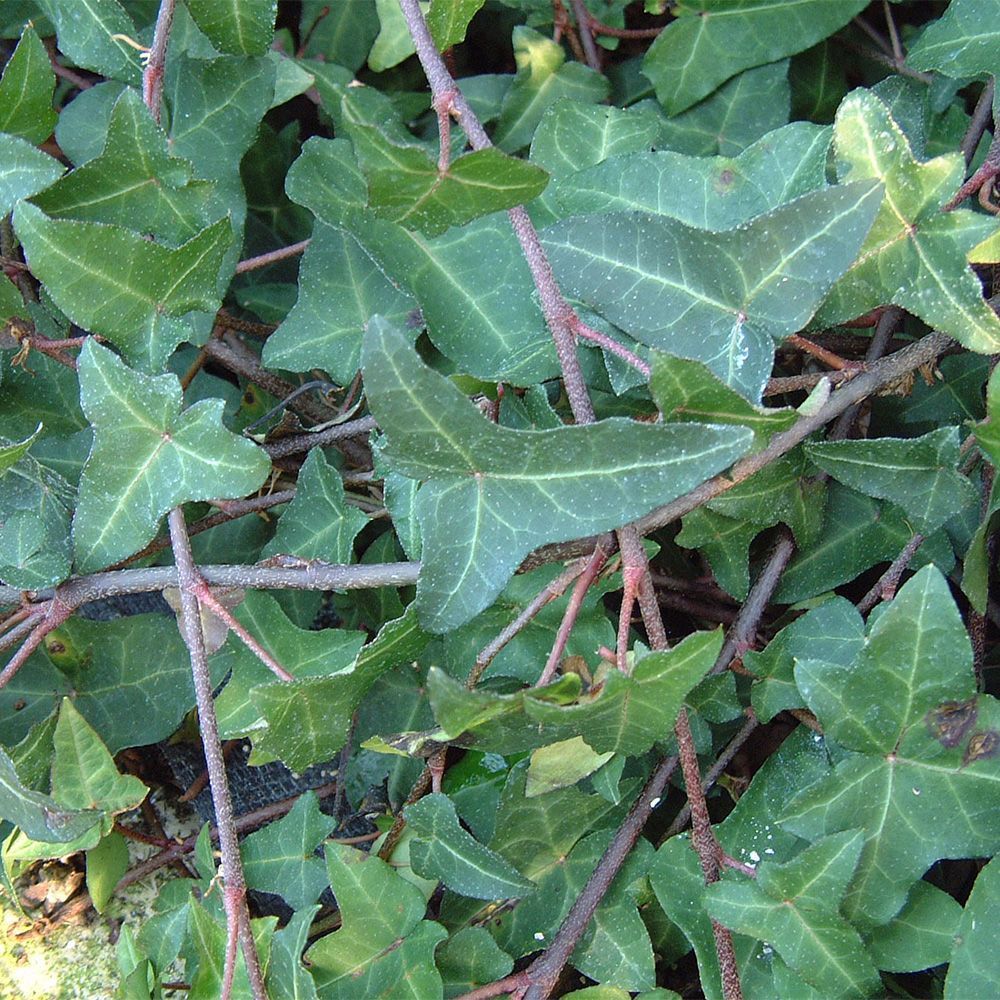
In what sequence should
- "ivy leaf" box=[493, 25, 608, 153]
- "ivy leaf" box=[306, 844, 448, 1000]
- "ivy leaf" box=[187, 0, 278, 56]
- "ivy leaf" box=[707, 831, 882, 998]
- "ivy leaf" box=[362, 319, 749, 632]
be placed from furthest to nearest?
1. "ivy leaf" box=[493, 25, 608, 153]
2. "ivy leaf" box=[187, 0, 278, 56]
3. "ivy leaf" box=[306, 844, 448, 1000]
4. "ivy leaf" box=[707, 831, 882, 998]
5. "ivy leaf" box=[362, 319, 749, 632]

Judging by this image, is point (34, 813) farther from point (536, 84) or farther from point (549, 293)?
point (536, 84)

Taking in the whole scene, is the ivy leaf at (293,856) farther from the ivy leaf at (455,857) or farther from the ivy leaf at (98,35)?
the ivy leaf at (98,35)

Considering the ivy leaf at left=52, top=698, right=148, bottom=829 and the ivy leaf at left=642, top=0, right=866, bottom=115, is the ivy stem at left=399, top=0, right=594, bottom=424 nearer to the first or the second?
the ivy leaf at left=642, top=0, right=866, bottom=115

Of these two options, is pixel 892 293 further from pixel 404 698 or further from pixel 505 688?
pixel 404 698

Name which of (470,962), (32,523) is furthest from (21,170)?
(470,962)

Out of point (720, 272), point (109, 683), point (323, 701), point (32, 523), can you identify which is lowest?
point (109, 683)

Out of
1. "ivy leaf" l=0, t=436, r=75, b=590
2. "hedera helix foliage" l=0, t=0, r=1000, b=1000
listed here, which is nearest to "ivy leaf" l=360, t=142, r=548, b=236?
"hedera helix foliage" l=0, t=0, r=1000, b=1000

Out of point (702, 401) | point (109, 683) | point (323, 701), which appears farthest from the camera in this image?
point (109, 683)
